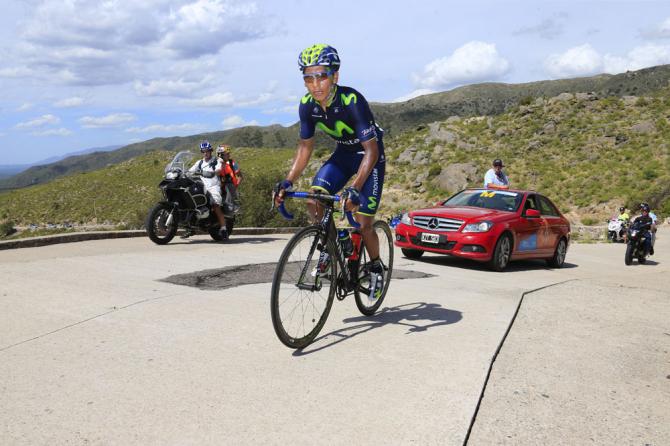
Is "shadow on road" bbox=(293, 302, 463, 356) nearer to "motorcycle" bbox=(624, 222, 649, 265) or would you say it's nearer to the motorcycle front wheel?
the motorcycle front wheel

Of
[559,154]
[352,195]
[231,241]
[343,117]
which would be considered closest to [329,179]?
[343,117]

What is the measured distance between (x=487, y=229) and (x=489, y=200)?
57.9 inches

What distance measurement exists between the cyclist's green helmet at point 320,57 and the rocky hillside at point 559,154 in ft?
123

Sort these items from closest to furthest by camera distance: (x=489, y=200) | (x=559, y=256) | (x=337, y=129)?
(x=337, y=129), (x=489, y=200), (x=559, y=256)

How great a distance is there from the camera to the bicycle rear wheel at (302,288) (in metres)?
4.22

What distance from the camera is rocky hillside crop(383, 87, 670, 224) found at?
1748 inches

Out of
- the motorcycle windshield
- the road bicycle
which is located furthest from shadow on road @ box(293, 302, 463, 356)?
the motorcycle windshield

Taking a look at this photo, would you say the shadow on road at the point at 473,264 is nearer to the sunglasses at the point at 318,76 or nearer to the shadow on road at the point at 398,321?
the shadow on road at the point at 398,321

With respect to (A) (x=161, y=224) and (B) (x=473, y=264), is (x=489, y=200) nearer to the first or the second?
(B) (x=473, y=264)

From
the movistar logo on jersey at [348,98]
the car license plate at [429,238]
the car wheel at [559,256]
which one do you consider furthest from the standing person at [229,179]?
the movistar logo on jersey at [348,98]

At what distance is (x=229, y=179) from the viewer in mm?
12336

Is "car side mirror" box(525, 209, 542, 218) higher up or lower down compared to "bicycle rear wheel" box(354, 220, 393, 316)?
higher up

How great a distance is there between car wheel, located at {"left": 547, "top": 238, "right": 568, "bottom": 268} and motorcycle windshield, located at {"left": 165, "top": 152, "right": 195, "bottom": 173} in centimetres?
778

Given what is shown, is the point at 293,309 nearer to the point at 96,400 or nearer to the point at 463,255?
the point at 96,400
